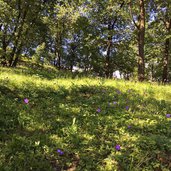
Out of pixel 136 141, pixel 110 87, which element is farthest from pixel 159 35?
pixel 136 141

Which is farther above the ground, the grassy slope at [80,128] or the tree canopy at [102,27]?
the tree canopy at [102,27]

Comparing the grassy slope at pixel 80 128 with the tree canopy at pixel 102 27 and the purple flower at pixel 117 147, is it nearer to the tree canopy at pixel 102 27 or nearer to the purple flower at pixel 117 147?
the purple flower at pixel 117 147

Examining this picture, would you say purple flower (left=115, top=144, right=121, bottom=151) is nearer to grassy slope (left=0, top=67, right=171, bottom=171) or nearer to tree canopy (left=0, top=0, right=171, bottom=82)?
grassy slope (left=0, top=67, right=171, bottom=171)

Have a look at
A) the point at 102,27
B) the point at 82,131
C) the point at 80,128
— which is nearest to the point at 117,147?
the point at 82,131

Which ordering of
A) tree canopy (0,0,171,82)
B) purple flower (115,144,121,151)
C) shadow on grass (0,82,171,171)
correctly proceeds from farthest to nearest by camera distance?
1. tree canopy (0,0,171,82)
2. purple flower (115,144,121,151)
3. shadow on grass (0,82,171,171)

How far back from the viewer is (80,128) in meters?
5.68

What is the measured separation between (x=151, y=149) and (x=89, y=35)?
2058 centimetres

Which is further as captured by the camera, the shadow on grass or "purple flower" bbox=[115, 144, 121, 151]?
"purple flower" bbox=[115, 144, 121, 151]

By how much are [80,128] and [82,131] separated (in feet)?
0.43

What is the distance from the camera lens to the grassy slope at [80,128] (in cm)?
447

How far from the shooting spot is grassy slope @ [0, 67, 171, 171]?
14.7 ft

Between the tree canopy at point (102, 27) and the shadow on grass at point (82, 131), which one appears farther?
the tree canopy at point (102, 27)

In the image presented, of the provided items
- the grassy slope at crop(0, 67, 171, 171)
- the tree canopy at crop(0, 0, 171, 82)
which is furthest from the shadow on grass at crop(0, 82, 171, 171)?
the tree canopy at crop(0, 0, 171, 82)

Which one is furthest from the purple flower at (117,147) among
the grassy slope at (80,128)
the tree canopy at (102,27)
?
the tree canopy at (102,27)
